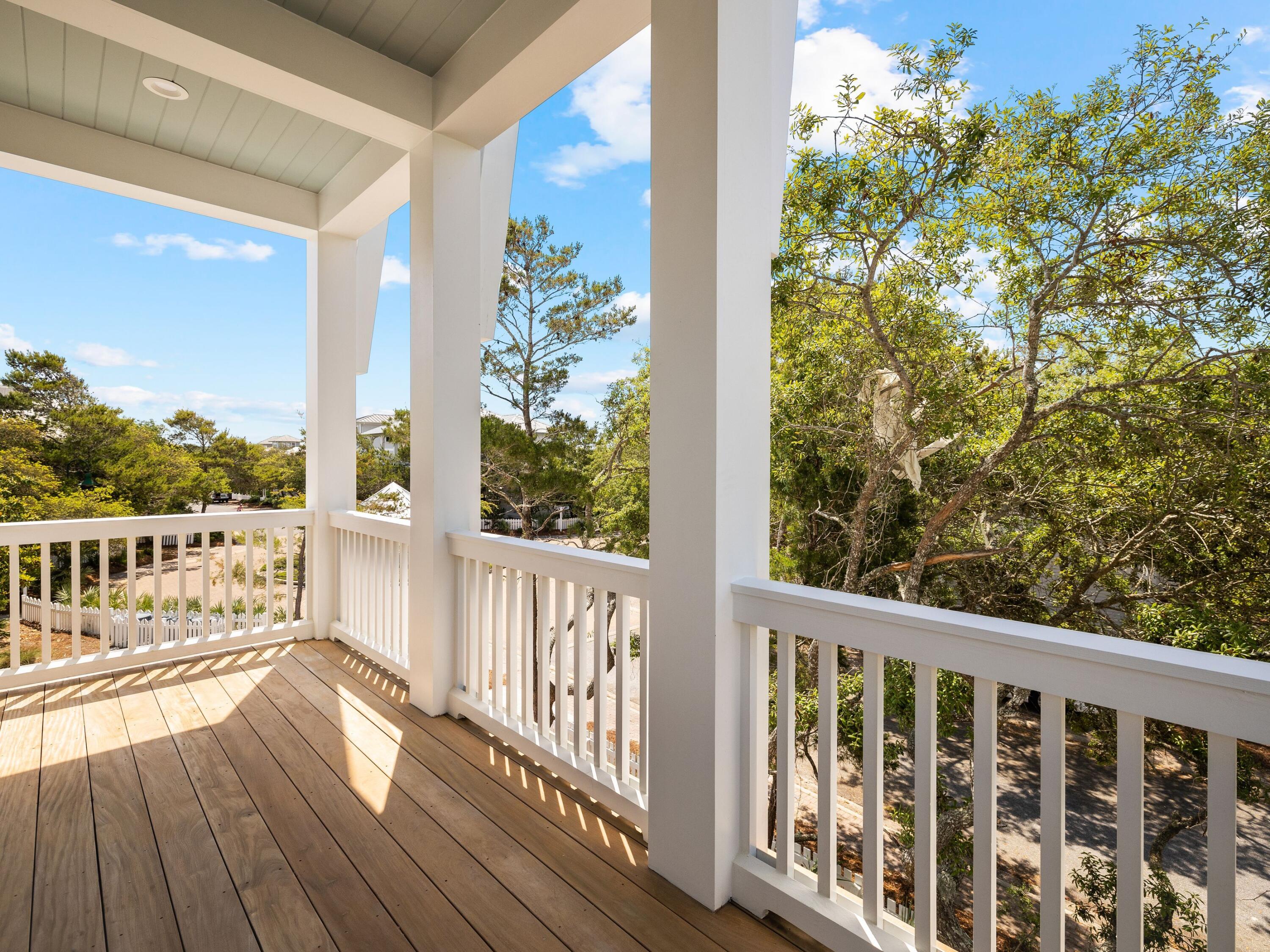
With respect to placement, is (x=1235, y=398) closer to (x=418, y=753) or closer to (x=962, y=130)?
(x=962, y=130)

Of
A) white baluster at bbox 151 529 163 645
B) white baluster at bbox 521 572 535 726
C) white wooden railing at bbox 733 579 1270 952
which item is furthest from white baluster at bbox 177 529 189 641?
white wooden railing at bbox 733 579 1270 952

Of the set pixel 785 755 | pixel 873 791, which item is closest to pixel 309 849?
pixel 785 755

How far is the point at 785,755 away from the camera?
4.89ft

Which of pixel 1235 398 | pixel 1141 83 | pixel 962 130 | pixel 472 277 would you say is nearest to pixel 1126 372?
pixel 1235 398

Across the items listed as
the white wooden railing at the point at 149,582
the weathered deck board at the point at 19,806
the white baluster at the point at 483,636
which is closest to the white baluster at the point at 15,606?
the white wooden railing at the point at 149,582

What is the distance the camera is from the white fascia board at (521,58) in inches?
78.2

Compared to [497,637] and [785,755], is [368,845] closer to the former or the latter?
[497,637]

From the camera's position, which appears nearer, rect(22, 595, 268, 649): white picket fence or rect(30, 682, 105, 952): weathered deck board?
rect(30, 682, 105, 952): weathered deck board

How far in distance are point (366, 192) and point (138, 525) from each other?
223cm

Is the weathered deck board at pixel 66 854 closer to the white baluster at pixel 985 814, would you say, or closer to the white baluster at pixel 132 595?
the white baluster at pixel 132 595

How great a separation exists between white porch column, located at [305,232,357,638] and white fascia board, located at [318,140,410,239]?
0.15 m

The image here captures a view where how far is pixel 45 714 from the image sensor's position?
107 inches

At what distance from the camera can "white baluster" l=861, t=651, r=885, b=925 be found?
132 cm

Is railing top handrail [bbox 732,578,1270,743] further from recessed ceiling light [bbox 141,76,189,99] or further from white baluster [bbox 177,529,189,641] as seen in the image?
white baluster [bbox 177,529,189,641]
